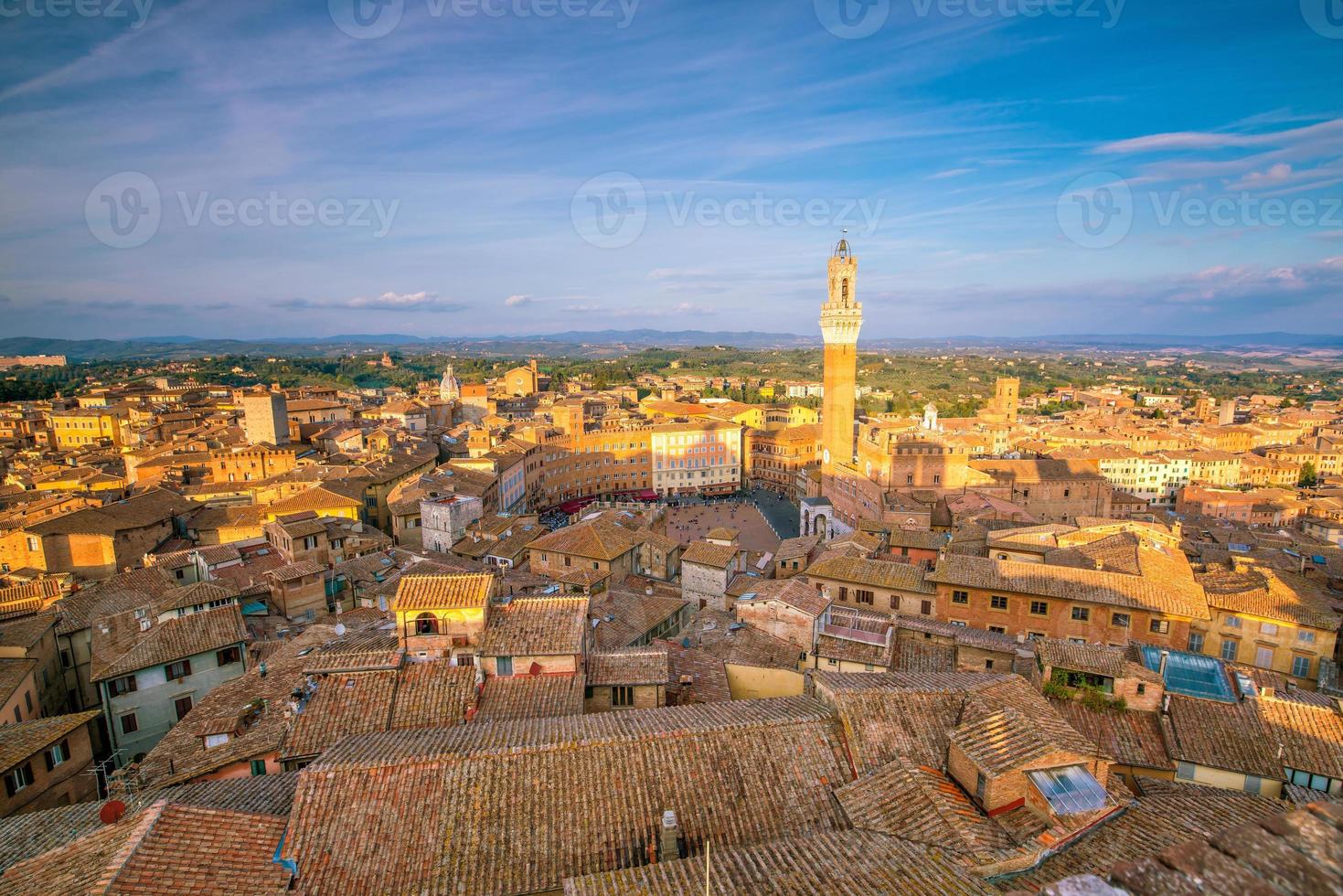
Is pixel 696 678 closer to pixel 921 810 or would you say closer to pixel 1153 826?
pixel 921 810

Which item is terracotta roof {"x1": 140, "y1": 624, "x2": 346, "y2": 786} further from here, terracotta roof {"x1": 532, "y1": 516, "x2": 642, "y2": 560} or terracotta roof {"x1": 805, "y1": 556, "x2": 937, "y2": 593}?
terracotta roof {"x1": 805, "y1": 556, "x2": 937, "y2": 593}

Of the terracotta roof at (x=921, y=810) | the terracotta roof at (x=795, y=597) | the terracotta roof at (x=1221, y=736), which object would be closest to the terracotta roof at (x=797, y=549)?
the terracotta roof at (x=795, y=597)

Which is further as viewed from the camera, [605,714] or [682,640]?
[682,640]

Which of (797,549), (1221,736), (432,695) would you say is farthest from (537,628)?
(797,549)

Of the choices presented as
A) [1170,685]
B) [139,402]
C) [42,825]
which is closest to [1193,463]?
[1170,685]

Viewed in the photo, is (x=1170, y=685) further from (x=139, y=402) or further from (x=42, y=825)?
(x=139, y=402)

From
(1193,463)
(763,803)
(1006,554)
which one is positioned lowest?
(1193,463)
